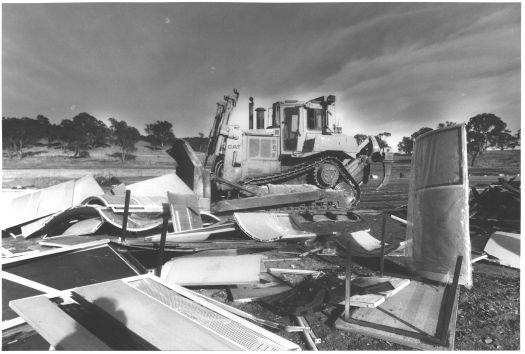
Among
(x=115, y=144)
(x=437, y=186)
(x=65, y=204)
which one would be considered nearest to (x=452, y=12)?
(x=437, y=186)

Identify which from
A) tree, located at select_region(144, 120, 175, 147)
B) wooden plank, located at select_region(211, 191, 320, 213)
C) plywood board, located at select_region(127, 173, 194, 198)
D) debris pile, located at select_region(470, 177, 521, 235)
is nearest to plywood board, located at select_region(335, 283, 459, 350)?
debris pile, located at select_region(470, 177, 521, 235)

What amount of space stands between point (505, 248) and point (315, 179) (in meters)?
5.11

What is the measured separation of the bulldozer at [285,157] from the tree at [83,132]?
20.6m

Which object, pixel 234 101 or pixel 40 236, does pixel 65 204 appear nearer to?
pixel 40 236

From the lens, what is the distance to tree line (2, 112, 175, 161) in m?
20.1

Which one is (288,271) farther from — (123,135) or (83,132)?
(123,135)

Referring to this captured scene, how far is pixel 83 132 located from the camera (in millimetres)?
26734

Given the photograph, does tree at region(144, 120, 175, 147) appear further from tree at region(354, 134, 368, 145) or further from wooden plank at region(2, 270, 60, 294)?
wooden plank at region(2, 270, 60, 294)

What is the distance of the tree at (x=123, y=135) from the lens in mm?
29578

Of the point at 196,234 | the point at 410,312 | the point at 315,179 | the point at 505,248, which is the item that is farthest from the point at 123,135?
the point at 410,312

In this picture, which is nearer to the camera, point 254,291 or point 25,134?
point 254,291

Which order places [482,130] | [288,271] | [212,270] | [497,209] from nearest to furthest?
[212,270]
[288,271]
[497,209]
[482,130]

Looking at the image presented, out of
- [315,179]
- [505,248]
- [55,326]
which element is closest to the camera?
[55,326]

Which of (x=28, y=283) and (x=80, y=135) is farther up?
(x=80, y=135)
